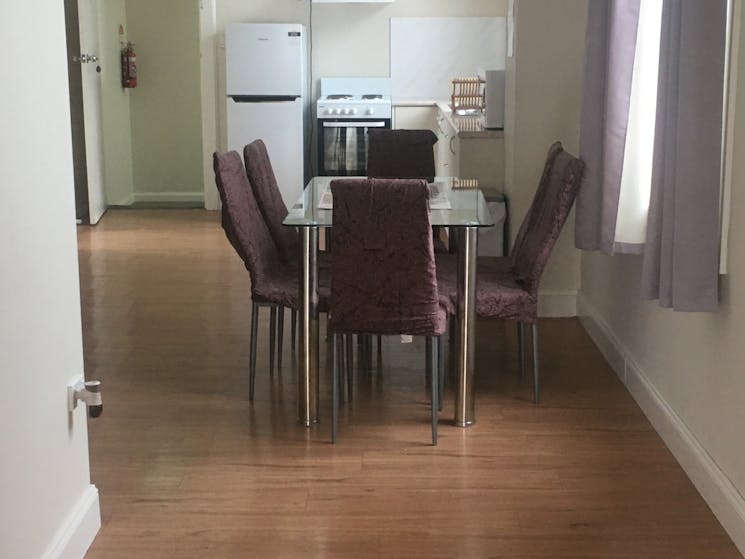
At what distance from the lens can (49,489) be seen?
103 inches

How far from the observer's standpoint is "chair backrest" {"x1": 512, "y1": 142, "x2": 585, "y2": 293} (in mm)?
3928

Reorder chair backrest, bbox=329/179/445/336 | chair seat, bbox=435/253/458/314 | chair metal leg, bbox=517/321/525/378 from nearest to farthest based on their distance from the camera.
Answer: chair backrest, bbox=329/179/445/336
chair seat, bbox=435/253/458/314
chair metal leg, bbox=517/321/525/378

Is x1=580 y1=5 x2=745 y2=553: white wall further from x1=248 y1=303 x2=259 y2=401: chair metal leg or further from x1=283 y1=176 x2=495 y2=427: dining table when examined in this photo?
x1=248 y1=303 x2=259 y2=401: chair metal leg

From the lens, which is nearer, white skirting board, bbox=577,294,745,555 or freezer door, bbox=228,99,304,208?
white skirting board, bbox=577,294,745,555

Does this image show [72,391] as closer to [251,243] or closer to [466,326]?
[251,243]

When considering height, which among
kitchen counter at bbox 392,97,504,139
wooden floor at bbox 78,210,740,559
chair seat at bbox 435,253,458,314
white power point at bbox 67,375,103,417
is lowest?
wooden floor at bbox 78,210,740,559

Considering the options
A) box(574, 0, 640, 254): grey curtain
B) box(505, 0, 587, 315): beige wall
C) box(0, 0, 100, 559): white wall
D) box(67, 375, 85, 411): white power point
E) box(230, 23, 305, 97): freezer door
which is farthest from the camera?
box(230, 23, 305, 97): freezer door

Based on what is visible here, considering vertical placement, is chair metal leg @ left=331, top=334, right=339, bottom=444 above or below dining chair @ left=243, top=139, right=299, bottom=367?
below

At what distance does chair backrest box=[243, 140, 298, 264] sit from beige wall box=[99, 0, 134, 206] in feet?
14.3

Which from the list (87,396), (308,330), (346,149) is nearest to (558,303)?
(308,330)

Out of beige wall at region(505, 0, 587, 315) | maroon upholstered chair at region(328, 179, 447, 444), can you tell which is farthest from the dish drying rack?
maroon upholstered chair at region(328, 179, 447, 444)

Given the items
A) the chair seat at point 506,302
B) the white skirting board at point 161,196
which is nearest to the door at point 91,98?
the white skirting board at point 161,196

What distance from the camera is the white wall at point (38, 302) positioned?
2299mm

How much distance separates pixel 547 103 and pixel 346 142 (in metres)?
3.19
